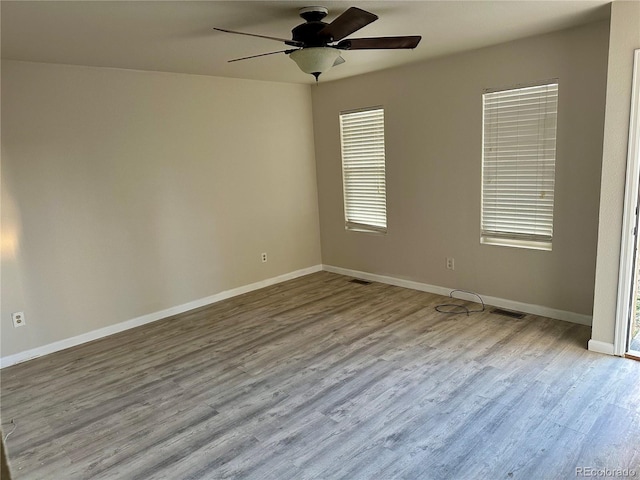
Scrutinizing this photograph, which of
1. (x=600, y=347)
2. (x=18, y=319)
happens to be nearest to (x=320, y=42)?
(x=600, y=347)

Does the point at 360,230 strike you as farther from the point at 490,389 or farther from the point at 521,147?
the point at 490,389

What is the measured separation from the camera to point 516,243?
409cm

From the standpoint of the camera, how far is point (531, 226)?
3.95 metres

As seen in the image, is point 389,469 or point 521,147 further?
point 521,147

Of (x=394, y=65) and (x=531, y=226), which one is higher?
(x=394, y=65)

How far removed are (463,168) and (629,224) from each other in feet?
5.25

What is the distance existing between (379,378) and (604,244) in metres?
1.88

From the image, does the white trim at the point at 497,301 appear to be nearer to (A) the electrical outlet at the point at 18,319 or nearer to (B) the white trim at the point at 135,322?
(B) the white trim at the point at 135,322

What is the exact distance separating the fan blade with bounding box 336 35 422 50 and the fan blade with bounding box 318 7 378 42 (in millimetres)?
148

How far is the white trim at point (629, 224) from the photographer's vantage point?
287 cm

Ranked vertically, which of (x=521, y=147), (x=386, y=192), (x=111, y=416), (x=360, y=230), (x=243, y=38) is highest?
(x=243, y=38)

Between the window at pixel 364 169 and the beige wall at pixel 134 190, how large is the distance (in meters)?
0.65

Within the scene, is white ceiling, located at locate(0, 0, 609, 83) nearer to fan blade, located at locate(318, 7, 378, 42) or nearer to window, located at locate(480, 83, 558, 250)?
fan blade, located at locate(318, 7, 378, 42)

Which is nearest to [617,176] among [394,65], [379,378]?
[379,378]
